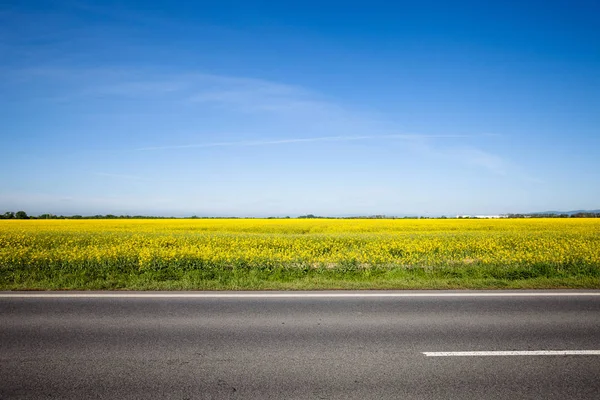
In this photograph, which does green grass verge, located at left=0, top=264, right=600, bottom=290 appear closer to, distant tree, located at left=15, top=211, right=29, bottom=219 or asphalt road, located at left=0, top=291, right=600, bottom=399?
asphalt road, located at left=0, top=291, right=600, bottom=399

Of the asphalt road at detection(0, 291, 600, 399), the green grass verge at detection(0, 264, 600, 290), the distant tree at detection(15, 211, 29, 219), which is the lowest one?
the asphalt road at detection(0, 291, 600, 399)

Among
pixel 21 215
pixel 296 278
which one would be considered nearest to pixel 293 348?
pixel 296 278

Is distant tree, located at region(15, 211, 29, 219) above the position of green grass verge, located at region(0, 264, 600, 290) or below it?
above

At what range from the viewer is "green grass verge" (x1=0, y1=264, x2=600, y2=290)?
32.1ft

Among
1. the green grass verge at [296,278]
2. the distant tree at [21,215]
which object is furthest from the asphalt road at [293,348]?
the distant tree at [21,215]

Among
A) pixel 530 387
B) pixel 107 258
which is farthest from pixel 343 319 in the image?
pixel 107 258

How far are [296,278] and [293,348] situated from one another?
5588 millimetres

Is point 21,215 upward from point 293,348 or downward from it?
upward

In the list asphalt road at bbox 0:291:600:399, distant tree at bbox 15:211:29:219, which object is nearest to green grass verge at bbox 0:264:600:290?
asphalt road at bbox 0:291:600:399

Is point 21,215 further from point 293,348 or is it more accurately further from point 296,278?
point 293,348

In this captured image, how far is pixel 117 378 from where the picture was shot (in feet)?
15.0

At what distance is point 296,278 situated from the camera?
11.0 metres

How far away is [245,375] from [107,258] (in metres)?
11.2

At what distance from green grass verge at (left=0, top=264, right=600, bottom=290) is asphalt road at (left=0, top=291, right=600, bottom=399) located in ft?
5.03
